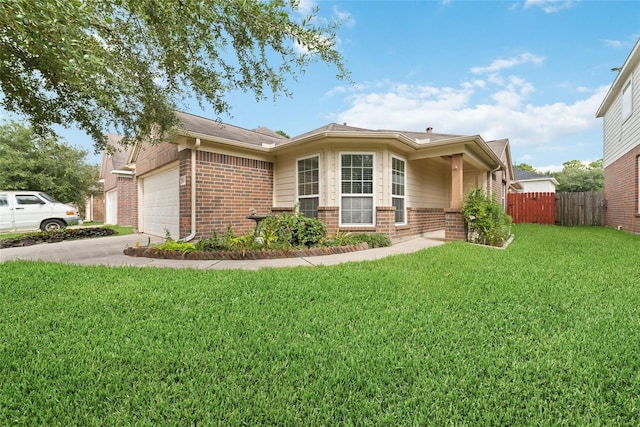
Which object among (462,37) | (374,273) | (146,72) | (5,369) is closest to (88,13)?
(146,72)

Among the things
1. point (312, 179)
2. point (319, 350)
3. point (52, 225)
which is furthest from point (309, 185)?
point (52, 225)

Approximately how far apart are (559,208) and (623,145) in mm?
4304

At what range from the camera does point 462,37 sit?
7250 mm

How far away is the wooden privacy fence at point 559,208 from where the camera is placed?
1237 centimetres

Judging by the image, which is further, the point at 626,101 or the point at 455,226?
the point at 626,101

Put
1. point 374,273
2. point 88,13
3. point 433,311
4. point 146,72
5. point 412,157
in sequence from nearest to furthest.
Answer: point 433,311
point 88,13
point 374,273
point 146,72
point 412,157

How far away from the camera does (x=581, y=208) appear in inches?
501

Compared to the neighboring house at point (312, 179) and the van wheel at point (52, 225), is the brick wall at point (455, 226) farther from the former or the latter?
the van wheel at point (52, 225)

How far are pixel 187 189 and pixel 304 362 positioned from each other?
6014 millimetres

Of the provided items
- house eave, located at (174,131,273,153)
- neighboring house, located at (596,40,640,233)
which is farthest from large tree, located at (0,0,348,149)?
A: neighboring house, located at (596,40,640,233)

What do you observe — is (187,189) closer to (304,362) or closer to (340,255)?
(340,255)

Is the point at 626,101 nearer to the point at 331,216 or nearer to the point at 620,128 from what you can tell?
the point at 620,128

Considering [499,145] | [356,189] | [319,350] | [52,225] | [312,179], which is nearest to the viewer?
[319,350]

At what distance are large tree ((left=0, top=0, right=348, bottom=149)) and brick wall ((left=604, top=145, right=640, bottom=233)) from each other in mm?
10262
